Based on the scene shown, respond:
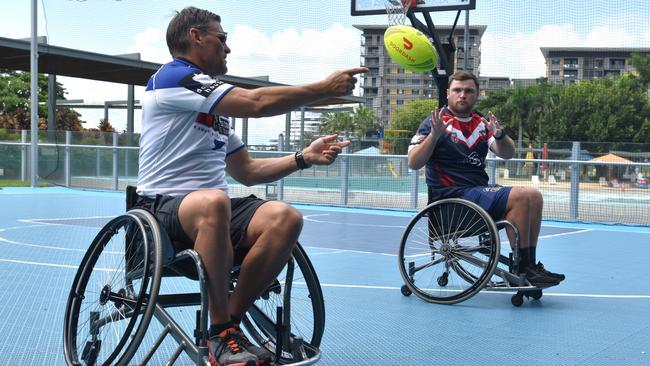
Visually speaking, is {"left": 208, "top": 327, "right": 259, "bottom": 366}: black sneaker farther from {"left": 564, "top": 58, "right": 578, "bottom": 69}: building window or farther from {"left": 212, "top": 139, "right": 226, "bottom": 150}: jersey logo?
{"left": 564, "top": 58, "right": 578, "bottom": 69}: building window

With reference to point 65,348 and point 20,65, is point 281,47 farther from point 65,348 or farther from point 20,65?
point 65,348

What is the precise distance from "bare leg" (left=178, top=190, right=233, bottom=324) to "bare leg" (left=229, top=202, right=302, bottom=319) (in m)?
0.10

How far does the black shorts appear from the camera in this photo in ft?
8.79

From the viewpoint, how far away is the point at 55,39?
79.0 feet

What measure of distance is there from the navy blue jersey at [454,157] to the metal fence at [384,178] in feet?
22.6

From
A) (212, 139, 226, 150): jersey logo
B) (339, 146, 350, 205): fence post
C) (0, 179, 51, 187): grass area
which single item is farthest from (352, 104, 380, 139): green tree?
(212, 139, 226, 150): jersey logo

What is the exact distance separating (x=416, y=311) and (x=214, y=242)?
82.9 inches

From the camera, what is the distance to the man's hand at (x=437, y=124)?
452 centimetres

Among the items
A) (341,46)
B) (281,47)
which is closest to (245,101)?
(341,46)

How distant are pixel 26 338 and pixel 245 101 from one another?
1.68 m

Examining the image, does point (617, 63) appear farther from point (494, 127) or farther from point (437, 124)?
point (437, 124)

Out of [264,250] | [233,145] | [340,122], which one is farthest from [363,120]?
[264,250]

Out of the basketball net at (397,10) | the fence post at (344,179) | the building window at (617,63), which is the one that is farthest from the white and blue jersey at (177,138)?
the building window at (617,63)

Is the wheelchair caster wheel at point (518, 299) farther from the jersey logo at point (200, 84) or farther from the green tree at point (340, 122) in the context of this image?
the green tree at point (340, 122)
